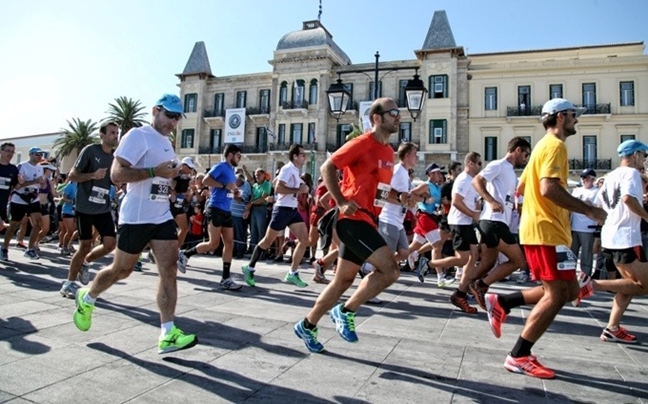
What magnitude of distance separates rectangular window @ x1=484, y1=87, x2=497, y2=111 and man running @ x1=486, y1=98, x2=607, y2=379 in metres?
36.1

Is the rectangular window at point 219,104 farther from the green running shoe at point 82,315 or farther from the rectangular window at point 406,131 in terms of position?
the green running shoe at point 82,315

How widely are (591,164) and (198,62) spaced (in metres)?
37.3

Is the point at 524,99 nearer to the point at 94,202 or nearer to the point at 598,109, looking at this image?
the point at 598,109

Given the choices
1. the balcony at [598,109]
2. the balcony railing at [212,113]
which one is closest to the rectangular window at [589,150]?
the balcony at [598,109]

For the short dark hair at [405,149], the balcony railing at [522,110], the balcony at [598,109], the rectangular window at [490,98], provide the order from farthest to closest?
1. the rectangular window at [490,98]
2. the balcony railing at [522,110]
3. the balcony at [598,109]
4. the short dark hair at [405,149]

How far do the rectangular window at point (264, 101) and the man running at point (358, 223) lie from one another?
40.7 metres

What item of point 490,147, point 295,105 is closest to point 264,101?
point 295,105

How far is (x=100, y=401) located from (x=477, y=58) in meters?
42.0

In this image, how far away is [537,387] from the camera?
304 centimetres

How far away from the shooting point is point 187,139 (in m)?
46.3

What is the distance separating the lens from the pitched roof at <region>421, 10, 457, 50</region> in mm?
37469

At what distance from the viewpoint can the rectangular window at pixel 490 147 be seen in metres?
37.0

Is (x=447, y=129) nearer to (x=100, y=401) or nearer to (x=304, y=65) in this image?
(x=304, y=65)

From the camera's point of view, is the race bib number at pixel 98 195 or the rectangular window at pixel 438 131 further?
the rectangular window at pixel 438 131
